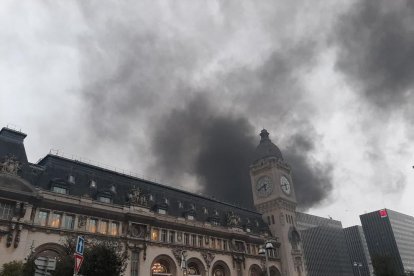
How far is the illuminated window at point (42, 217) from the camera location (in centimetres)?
5406

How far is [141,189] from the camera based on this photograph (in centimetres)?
7225

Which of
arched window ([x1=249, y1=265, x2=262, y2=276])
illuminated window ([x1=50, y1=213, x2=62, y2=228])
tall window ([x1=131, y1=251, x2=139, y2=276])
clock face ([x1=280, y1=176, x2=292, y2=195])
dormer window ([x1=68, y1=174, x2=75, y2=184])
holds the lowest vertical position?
tall window ([x1=131, y1=251, x2=139, y2=276])

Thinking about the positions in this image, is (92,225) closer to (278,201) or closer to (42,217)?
(42,217)

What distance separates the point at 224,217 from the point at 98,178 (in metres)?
32.7

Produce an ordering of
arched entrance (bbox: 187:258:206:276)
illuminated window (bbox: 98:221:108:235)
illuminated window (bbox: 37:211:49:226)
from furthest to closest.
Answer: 1. arched entrance (bbox: 187:258:206:276)
2. illuminated window (bbox: 98:221:108:235)
3. illuminated window (bbox: 37:211:49:226)

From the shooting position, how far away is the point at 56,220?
5575cm

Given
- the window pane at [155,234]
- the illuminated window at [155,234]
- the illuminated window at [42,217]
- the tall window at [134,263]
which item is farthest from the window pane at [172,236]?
the illuminated window at [42,217]

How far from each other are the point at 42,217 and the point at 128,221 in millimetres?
14171

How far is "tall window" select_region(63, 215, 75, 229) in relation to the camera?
185 ft

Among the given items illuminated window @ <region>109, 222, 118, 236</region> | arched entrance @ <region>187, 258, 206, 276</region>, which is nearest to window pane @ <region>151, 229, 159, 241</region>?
illuminated window @ <region>109, 222, 118, 236</region>

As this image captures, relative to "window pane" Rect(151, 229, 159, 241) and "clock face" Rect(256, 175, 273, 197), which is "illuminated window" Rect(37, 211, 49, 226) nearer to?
"window pane" Rect(151, 229, 159, 241)

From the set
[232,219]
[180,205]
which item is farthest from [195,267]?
[232,219]

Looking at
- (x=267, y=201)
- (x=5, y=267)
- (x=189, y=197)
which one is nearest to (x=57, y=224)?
(x=5, y=267)

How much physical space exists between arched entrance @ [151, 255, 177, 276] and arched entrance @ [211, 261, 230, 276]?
447 inches
